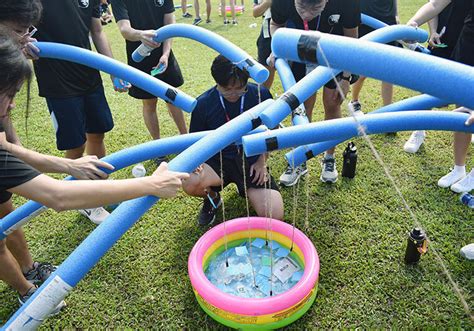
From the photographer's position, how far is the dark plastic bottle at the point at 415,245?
2.81 metres

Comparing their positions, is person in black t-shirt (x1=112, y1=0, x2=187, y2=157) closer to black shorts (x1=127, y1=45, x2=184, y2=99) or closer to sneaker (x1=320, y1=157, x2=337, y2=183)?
black shorts (x1=127, y1=45, x2=184, y2=99)

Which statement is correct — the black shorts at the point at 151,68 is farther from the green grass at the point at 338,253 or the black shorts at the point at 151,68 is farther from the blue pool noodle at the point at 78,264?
the blue pool noodle at the point at 78,264

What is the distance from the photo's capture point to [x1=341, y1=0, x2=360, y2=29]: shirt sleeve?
11.2ft

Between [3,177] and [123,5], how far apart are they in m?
2.67

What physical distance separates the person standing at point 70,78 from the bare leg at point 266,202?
1542 millimetres

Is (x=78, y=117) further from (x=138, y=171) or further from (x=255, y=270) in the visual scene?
(x=255, y=270)

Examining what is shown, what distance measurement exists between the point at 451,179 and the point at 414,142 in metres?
0.77

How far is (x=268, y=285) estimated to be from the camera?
290 centimetres

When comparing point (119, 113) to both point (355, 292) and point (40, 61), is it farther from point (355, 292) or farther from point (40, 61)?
point (355, 292)

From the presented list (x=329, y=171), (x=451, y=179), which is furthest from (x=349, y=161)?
(x=451, y=179)

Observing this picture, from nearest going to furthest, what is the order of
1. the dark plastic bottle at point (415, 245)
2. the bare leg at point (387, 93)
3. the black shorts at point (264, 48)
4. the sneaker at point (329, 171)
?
the dark plastic bottle at point (415, 245), the sneaker at point (329, 171), the black shorts at point (264, 48), the bare leg at point (387, 93)

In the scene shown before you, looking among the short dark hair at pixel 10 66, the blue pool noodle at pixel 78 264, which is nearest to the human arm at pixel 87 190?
the blue pool noodle at pixel 78 264

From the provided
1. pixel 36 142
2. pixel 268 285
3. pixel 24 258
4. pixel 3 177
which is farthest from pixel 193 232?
pixel 36 142

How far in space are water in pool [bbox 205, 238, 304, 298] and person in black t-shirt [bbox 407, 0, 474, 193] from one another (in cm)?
190
